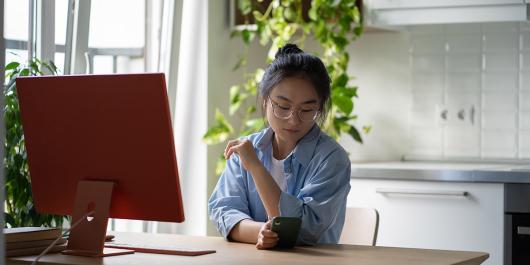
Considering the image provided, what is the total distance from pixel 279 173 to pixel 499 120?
6.10ft

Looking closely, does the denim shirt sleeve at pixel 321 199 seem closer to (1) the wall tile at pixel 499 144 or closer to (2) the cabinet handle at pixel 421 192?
(2) the cabinet handle at pixel 421 192

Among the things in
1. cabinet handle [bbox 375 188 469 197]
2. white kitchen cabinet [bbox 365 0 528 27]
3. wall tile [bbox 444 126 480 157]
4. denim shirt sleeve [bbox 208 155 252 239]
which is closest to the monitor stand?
denim shirt sleeve [bbox 208 155 252 239]

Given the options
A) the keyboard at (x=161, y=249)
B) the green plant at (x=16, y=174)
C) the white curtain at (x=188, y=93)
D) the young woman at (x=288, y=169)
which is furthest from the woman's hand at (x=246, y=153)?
the white curtain at (x=188, y=93)

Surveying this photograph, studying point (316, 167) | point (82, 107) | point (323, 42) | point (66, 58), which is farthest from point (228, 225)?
point (323, 42)

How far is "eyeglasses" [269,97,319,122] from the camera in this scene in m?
2.42

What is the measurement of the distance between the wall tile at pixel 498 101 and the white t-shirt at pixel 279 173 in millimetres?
1847

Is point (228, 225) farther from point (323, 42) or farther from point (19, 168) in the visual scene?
point (323, 42)

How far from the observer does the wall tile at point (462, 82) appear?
13.6ft

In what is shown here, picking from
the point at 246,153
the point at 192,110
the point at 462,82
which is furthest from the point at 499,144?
the point at 246,153

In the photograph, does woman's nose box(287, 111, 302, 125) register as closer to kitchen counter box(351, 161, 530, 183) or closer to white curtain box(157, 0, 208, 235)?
kitchen counter box(351, 161, 530, 183)

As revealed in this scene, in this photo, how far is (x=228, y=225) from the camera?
241 centimetres

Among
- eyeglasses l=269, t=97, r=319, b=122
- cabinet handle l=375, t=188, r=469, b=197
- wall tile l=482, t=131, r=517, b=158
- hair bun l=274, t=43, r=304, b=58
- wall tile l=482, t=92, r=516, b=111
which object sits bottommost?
cabinet handle l=375, t=188, r=469, b=197

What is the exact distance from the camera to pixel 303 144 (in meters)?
2.51

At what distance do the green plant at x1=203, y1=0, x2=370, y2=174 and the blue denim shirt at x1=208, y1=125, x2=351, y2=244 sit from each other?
133 centimetres
